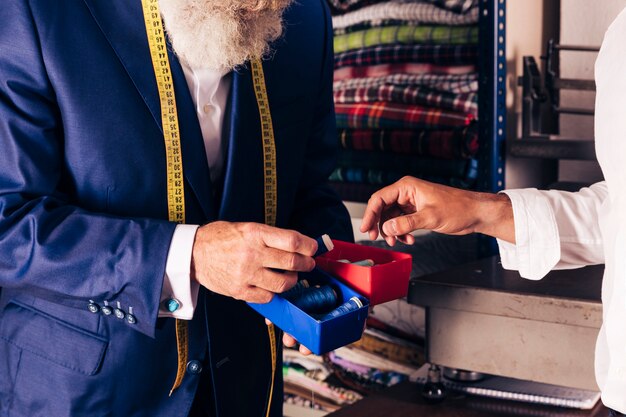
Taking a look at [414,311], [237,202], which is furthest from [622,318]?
[414,311]

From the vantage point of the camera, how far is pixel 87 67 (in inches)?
58.2

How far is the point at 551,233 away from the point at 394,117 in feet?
3.00

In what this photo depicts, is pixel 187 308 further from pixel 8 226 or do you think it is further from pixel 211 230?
pixel 8 226

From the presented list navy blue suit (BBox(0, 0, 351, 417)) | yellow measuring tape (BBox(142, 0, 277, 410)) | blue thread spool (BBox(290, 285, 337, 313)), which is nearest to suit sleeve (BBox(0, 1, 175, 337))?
navy blue suit (BBox(0, 0, 351, 417))

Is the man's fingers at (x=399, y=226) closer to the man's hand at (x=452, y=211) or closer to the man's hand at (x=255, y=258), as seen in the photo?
the man's hand at (x=452, y=211)

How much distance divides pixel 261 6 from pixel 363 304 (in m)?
0.61

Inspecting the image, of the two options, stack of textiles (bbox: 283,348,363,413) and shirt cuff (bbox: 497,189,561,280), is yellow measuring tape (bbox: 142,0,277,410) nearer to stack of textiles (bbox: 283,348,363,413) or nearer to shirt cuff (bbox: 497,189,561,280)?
shirt cuff (bbox: 497,189,561,280)

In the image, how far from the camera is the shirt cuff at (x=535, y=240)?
154cm

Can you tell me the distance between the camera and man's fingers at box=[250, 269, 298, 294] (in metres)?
1.32

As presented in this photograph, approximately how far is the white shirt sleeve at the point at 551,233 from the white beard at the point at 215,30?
1.93 ft

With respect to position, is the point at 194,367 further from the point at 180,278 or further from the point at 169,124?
the point at 169,124

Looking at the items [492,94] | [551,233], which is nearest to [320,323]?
[551,233]

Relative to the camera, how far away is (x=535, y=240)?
61.2 inches

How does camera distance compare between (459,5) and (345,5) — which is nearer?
(459,5)
